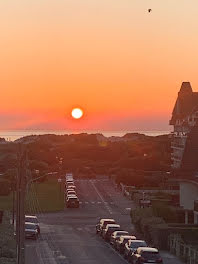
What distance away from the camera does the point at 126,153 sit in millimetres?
139375

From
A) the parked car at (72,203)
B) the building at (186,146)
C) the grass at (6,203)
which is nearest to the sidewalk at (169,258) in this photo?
the building at (186,146)

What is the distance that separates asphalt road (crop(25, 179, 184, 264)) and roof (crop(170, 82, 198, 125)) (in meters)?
10.4

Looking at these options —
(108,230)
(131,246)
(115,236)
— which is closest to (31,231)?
(108,230)

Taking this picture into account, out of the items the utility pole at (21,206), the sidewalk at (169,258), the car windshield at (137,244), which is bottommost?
the sidewalk at (169,258)

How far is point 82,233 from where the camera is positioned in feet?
173

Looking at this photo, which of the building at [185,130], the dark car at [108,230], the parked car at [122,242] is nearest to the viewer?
the parked car at [122,242]

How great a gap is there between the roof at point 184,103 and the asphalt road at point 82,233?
10403 millimetres

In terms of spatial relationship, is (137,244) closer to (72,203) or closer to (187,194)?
(187,194)

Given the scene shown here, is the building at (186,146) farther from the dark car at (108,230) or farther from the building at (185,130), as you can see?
the dark car at (108,230)

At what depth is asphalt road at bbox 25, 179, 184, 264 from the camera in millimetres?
40469

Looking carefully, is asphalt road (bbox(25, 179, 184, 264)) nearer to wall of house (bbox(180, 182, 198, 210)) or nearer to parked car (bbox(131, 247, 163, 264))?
parked car (bbox(131, 247, 163, 264))

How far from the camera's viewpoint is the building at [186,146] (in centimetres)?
6141

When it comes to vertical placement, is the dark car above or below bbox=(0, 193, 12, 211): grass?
below

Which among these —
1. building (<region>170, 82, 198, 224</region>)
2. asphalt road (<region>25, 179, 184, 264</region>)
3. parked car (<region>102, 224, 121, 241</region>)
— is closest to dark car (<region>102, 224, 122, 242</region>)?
parked car (<region>102, 224, 121, 241</region>)
